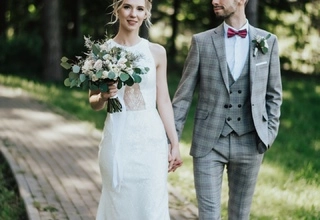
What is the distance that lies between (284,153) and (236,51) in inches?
239

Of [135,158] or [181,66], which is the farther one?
[181,66]

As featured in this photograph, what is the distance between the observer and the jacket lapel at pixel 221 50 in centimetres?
520

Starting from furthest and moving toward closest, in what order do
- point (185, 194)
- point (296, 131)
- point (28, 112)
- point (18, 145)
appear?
point (28, 112), point (296, 131), point (18, 145), point (185, 194)

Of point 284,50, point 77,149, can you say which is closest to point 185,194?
point 77,149

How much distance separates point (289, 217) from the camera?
727cm

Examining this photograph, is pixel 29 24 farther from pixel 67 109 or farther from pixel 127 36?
pixel 127 36

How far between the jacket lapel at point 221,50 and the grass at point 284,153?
2.52 metres

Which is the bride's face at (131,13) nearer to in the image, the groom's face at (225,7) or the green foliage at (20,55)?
the groom's face at (225,7)

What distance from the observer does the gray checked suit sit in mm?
5203

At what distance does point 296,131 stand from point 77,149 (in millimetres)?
4467

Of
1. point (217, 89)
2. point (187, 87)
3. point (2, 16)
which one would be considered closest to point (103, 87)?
point (187, 87)

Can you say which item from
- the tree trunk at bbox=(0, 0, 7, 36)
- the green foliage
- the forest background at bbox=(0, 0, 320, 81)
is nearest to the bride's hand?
the forest background at bbox=(0, 0, 320, 81)

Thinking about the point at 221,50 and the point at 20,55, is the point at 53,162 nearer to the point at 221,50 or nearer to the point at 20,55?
the point at 221,50

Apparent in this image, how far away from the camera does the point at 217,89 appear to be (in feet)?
17.2
